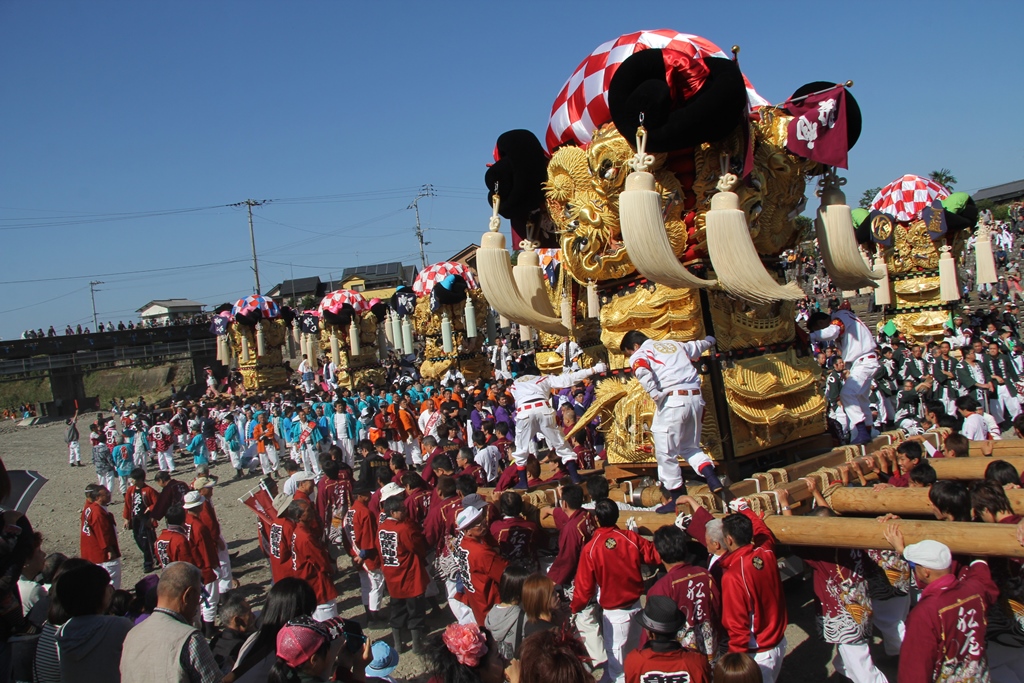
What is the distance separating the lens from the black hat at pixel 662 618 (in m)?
3.27

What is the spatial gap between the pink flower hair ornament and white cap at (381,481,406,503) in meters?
3.72

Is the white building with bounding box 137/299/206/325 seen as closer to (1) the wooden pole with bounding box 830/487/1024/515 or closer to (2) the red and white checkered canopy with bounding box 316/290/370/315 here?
(2) the red and white checkered canopy with bounding box 316/290/370/315

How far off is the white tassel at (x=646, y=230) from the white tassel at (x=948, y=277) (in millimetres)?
10737

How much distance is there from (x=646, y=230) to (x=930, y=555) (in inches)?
131

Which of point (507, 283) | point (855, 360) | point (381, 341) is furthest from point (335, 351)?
point (855, 360)

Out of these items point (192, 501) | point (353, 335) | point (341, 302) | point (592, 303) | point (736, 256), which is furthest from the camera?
point (341, 302)

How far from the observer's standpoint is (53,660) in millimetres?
3523

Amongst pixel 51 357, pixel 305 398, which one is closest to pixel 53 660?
Result: pixel 305 398

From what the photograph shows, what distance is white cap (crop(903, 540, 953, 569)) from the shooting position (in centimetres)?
337

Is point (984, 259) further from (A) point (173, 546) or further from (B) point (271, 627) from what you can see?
(B) point (271, 627)

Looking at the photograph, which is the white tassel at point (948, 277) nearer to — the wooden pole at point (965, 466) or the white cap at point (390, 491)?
the wooden pole at point (965, 466)

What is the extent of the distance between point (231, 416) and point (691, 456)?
47.0 feet

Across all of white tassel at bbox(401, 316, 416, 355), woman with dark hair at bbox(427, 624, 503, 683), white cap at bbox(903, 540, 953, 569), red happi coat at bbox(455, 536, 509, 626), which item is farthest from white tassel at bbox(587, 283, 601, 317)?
white tassel at bbox(401, 316, 416, 355)

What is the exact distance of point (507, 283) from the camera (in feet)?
25.6
